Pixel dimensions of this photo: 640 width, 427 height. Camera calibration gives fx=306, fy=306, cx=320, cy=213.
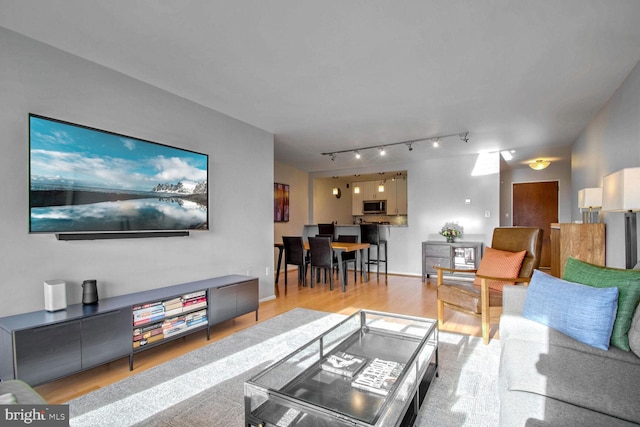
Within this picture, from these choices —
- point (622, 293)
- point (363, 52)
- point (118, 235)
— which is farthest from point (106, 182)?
point (622, 293)

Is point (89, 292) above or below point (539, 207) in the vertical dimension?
A: below

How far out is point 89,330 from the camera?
2.12m

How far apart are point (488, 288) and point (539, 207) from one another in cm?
574

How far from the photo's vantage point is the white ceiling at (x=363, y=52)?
188cm

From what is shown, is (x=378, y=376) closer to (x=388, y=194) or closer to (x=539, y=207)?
(x=388, y=194)

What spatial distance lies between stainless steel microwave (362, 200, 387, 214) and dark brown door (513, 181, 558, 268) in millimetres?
3203

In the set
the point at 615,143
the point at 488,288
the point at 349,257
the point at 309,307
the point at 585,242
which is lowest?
the point at 309,307

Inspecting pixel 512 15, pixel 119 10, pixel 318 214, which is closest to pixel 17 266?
pixel 119 10

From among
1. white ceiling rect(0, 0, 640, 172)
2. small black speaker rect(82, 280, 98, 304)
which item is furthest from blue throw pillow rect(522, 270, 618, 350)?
small black speaker rect(82, 280, 98, 304)

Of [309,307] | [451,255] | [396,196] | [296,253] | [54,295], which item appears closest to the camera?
[54,295]

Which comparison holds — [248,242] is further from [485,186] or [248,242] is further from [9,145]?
[485,186]

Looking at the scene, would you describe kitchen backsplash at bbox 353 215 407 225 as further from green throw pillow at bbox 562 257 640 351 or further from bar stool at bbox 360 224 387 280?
A: green throw pillow at bbox 562 257 640 351

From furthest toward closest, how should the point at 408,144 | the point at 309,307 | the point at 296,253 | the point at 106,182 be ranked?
the point at 296,253 → the point at 408,144 → the point at 309,307 → the point at 106,182

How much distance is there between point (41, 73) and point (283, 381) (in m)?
2.71
